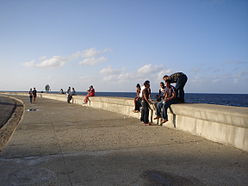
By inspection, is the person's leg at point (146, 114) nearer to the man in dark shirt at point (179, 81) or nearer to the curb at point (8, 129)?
the man in dark shirt at point (179, 81)

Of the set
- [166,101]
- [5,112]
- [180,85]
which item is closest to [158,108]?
[166,101]

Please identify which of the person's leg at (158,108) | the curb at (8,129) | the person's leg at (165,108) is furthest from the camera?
the person's leg at (158,108)

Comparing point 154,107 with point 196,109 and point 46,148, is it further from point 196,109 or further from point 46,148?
point 46,148

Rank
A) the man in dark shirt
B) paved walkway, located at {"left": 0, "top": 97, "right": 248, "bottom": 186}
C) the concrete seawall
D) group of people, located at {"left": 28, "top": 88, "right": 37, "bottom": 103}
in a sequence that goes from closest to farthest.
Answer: paved walkway, located at {"left": 0, "top": 97, "right": 248, "bottom": 186}
the concrete seawall
the man in dark shirt
group of people, located at {"left": 28, "top": 88, "right": 37, "bottom": 103}

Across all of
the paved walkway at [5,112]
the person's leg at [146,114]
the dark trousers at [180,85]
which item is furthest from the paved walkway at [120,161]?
the paved walkway at [5,112]

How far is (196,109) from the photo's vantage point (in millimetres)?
6180

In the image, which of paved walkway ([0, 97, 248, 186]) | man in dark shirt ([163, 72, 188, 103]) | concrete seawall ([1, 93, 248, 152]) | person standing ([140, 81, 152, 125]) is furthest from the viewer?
person standing ([140, 81, 152, 125])

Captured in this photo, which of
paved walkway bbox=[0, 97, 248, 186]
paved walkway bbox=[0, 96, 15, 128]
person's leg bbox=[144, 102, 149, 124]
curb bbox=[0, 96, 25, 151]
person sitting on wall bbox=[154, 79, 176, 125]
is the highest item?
person sitting on wall bbox=[154, 79, 176, 125]

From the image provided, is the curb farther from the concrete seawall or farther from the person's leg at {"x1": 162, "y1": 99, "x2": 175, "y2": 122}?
the concrete seawall

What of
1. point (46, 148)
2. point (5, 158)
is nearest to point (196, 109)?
point (46, 148)

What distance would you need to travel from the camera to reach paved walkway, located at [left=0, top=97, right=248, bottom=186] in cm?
319

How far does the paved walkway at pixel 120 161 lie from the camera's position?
319 cm

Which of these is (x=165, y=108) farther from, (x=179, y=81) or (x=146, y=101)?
(x=179, y=81)

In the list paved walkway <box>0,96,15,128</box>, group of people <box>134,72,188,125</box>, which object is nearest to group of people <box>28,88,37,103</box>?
paved walkway <box>0,96,15,128</box>
